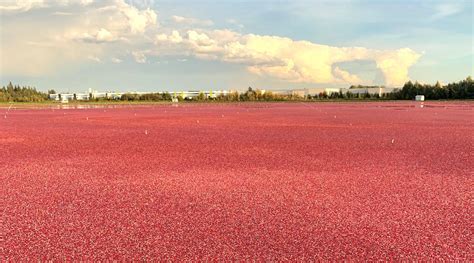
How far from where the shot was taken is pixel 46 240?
494 centimetres

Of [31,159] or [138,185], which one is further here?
[31,159]

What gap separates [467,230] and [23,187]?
7.44 m

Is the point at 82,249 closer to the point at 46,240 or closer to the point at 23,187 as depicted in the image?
the point at 46,240

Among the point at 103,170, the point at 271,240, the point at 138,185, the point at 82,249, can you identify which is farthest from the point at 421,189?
the point at 103,170

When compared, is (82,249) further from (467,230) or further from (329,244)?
(467,230)

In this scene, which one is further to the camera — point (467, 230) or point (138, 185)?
point (138, 185)

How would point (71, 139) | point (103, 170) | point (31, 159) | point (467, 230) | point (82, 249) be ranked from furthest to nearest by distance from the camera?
point (71, 139) < point (31, 159) < point (103, 170) < point (467, 230) < point (82, 249)

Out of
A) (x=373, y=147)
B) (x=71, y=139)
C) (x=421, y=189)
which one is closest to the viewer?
(x=421, y=189)

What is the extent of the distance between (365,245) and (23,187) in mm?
6264

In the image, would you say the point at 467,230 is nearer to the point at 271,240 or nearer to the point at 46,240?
the point at 271,240

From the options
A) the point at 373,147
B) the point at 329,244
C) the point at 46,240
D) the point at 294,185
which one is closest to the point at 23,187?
the point at 46,240

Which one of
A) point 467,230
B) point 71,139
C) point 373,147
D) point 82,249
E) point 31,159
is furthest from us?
point 71,139

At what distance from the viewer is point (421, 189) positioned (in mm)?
7434

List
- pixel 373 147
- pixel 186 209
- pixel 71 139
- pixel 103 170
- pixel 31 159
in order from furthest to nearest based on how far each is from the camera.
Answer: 1. pixel 71 139
2. pixel 373 147
3. pixel 31 159
4. pixel 103 170
5. pixel 186 209
